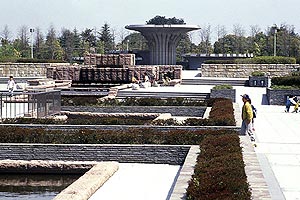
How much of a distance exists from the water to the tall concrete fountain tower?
37.8 m

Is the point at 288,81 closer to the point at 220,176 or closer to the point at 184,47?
the point at 220,176

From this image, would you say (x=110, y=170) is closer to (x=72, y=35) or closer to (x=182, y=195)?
(x=182, y=195)

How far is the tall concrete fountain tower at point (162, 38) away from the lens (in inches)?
1950

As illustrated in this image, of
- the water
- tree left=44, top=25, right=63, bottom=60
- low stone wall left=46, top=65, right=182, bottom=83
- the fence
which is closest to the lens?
the water

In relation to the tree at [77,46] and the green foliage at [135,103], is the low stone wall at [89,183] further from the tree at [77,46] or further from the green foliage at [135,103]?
the tree at [77,46]

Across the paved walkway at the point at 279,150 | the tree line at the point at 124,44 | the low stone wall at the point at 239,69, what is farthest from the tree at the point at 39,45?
the paved walkway at the point at 279,150

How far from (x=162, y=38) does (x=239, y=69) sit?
935 cm

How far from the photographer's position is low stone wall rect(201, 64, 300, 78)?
4344 cm

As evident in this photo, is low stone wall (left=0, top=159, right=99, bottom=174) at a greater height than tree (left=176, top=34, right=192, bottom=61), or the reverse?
tree (left=176, top=34, right=192, bottom=61)

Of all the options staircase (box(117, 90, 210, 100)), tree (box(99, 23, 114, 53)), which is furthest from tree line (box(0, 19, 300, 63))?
staircase (box(117, 90, 210, 100))

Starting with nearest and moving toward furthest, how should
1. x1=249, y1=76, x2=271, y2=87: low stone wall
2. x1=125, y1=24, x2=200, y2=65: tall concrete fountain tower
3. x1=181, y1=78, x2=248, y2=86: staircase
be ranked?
x1=249, y1=76, x2=271, y2=87: low stone wall → x1=181, y1=78, x2=248, y2=86: staircase → x1=125, y1=24, x2=200, y2=65: tall concrete fountain tower

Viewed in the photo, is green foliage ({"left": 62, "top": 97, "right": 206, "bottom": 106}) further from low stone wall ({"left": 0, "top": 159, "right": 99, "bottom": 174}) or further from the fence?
low stone wall ({"left": 0, "top": 159, "right": 99, "bottom": 174})

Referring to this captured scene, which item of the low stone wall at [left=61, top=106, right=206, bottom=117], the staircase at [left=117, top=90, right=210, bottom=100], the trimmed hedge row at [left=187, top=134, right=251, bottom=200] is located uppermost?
the trimmed hedge row at [left=187, top=134, right=251, bottom=200]

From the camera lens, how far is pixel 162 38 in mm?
51031
